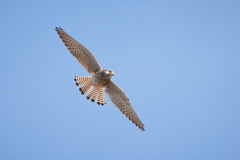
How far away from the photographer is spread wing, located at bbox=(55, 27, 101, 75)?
973 centimetres

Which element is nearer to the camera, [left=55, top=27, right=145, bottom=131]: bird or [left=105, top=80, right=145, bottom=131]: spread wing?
[left=55, top=27, right=145, bottom=131]: bird

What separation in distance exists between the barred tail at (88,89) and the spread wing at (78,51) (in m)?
0.40

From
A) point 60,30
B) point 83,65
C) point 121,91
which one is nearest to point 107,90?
point 121,91

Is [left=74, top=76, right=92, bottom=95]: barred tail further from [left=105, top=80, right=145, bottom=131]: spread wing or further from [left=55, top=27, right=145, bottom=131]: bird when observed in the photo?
[left=105, top=80, right=145, bottom=131]: spread wing

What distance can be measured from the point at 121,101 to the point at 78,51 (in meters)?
2.04

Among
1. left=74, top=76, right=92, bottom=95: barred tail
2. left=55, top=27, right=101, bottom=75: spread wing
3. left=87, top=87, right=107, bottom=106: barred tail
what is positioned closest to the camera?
left=55, top=27, right=101, bottom=75: spread wing

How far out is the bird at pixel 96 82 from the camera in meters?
9.77

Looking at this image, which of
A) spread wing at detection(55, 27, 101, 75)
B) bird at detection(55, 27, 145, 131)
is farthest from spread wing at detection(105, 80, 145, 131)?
spread wing at detection(55, 27, 101, 75)

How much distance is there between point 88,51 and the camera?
971 cm

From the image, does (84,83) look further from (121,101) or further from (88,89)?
(121,101)

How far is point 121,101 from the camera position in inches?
414

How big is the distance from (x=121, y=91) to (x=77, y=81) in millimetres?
1361

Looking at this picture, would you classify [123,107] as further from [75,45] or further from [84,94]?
[75,45]

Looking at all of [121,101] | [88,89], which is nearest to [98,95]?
[88,89]
